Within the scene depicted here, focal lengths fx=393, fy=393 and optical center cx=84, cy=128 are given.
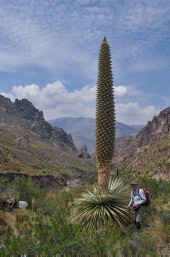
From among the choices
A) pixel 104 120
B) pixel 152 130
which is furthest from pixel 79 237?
pixel 152 130

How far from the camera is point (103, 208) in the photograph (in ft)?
37.1

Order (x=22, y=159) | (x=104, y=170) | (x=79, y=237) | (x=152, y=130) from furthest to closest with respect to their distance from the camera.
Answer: (x=152, y=130) < (x=22, y=159) < (x=104, y=170) < (x=79, y=237)

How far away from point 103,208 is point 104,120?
104 inches

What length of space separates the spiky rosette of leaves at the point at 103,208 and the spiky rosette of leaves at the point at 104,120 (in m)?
0.52

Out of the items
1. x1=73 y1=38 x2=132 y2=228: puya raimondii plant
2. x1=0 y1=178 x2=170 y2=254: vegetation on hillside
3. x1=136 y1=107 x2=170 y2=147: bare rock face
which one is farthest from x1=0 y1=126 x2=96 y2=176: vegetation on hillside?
x1=73 y1=38 x2=132 y2=228: puya raimondii plant

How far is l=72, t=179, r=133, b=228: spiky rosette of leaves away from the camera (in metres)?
11.0

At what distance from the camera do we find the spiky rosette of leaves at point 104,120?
11.9m

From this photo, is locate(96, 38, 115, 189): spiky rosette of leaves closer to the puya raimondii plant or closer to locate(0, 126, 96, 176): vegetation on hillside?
the puya raimondii plant

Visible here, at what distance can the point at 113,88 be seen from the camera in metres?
12.4

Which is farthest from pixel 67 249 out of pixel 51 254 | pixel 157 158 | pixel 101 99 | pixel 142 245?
pixel 157 158

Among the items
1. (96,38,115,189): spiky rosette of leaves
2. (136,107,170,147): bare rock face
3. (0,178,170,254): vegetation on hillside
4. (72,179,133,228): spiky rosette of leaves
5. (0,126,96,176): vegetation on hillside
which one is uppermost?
(136,107,170,147): bare rock face

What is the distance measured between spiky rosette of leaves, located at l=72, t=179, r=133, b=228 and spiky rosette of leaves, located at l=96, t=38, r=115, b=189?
516 millimetres

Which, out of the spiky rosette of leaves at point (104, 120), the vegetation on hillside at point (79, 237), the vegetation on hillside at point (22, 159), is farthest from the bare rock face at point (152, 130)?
the vegetation on hillside at point (79, 237)

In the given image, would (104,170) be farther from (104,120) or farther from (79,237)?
(79,237)
